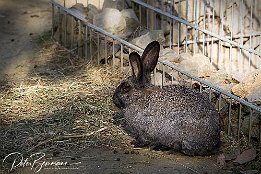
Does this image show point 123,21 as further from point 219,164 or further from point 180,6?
point 219,164

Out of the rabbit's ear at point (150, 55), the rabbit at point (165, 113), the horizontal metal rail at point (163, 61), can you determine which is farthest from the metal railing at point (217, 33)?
the rabbit at point (165, 113)

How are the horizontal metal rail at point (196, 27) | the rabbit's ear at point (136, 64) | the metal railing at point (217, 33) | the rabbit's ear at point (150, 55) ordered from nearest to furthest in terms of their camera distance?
the rabbit's ear at point (136, 64) < the rabbit's ear at point (150, 55) < the horizontal metal rail at point (196, 27) < the metal railing at point (217, 33)

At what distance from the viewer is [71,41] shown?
9.82 m

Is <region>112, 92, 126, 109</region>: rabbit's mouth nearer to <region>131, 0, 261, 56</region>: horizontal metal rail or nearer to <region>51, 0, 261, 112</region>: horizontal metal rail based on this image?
<region>51, 0, 261, 112</region>: horizontal metal rail

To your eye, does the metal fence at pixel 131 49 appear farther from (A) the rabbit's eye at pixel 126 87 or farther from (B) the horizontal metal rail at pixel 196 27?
(A) the rabbit's eye at pixel 126 87

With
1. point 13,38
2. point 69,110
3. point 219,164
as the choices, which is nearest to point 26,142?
point 69,110

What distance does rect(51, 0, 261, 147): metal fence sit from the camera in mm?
6844

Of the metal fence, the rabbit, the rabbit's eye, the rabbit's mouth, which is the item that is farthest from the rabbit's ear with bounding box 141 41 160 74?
the metal fence

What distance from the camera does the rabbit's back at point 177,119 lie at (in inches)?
252

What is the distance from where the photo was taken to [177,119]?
21.1 ft

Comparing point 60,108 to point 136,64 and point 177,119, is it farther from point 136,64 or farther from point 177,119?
point 177,119

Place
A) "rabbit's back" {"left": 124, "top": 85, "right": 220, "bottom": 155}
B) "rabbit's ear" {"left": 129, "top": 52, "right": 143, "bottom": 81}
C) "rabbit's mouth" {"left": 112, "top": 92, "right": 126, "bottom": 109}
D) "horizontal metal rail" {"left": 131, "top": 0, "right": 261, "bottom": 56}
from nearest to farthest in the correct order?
"rabbit's back" {"left": 124, "top": 85, "right": 220, "bottom": 155} → "rabbit's ear" {"left": 129, "top": 52, "right": 143, "bottom": 81} → "rabbit's mouth" {"left": 112, "top": 92, "right": 126, "bottom": 109} → "horizontal metal rail" {"left": 131, "top": 0, "right": 261, "bottom": 56}

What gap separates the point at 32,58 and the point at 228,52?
9.89 feet

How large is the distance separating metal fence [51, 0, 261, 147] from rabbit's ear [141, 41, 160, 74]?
2.33ft
